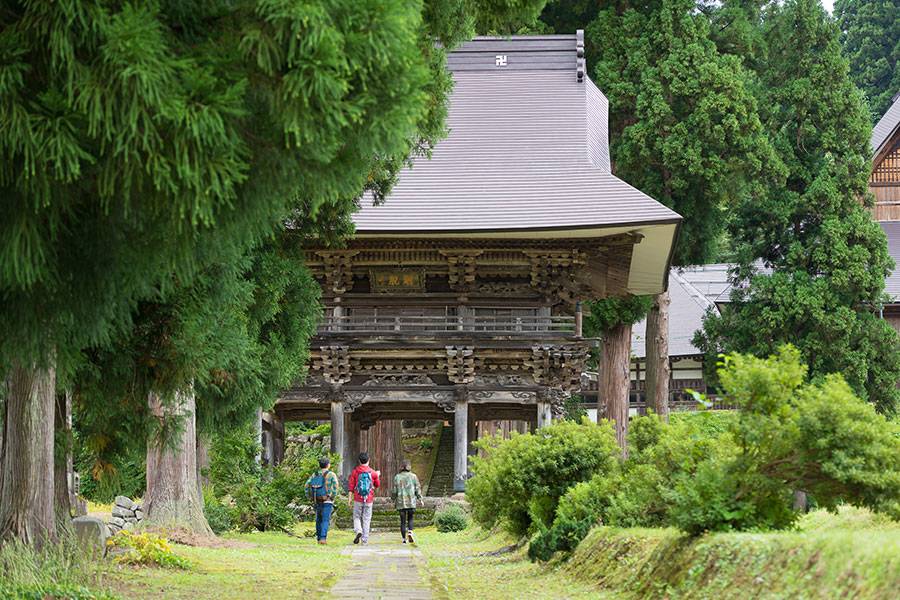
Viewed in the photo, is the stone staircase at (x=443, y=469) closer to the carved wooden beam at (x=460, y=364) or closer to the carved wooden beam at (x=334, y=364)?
the carved wooden beam at (x=460, y=364)

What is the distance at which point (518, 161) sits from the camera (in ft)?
84.2

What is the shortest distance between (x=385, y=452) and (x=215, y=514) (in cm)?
1904

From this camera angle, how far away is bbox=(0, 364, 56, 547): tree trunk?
9.42 meters

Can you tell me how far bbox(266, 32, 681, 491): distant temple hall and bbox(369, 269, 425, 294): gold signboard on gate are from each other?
25mm

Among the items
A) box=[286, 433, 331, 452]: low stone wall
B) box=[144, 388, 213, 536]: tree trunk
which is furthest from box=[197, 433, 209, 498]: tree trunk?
box=[286, 433, 331, 452]: low stone wall

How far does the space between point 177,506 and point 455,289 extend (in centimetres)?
1092

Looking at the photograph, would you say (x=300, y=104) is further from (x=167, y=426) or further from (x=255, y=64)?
(x=167, y=426)

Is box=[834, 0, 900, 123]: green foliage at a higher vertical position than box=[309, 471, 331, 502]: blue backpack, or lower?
higher

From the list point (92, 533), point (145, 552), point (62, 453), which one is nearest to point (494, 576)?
point (145, 552)

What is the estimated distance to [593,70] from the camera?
1200 inches

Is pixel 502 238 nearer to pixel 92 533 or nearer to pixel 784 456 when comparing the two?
pixel 92 533

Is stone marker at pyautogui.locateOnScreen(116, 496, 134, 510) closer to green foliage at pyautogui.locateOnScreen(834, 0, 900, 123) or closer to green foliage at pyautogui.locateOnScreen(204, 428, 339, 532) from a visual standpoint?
green foliage at pyautogui.locateOnScreen(204, 428, 339, 532)

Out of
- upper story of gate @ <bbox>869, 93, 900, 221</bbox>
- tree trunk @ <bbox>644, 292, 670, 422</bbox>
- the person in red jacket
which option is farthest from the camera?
upper story of gate @ <bbox>869, 93, 900, 221</bbox>

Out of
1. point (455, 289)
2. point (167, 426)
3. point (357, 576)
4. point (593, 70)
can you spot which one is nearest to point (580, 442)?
point (357, 576)
